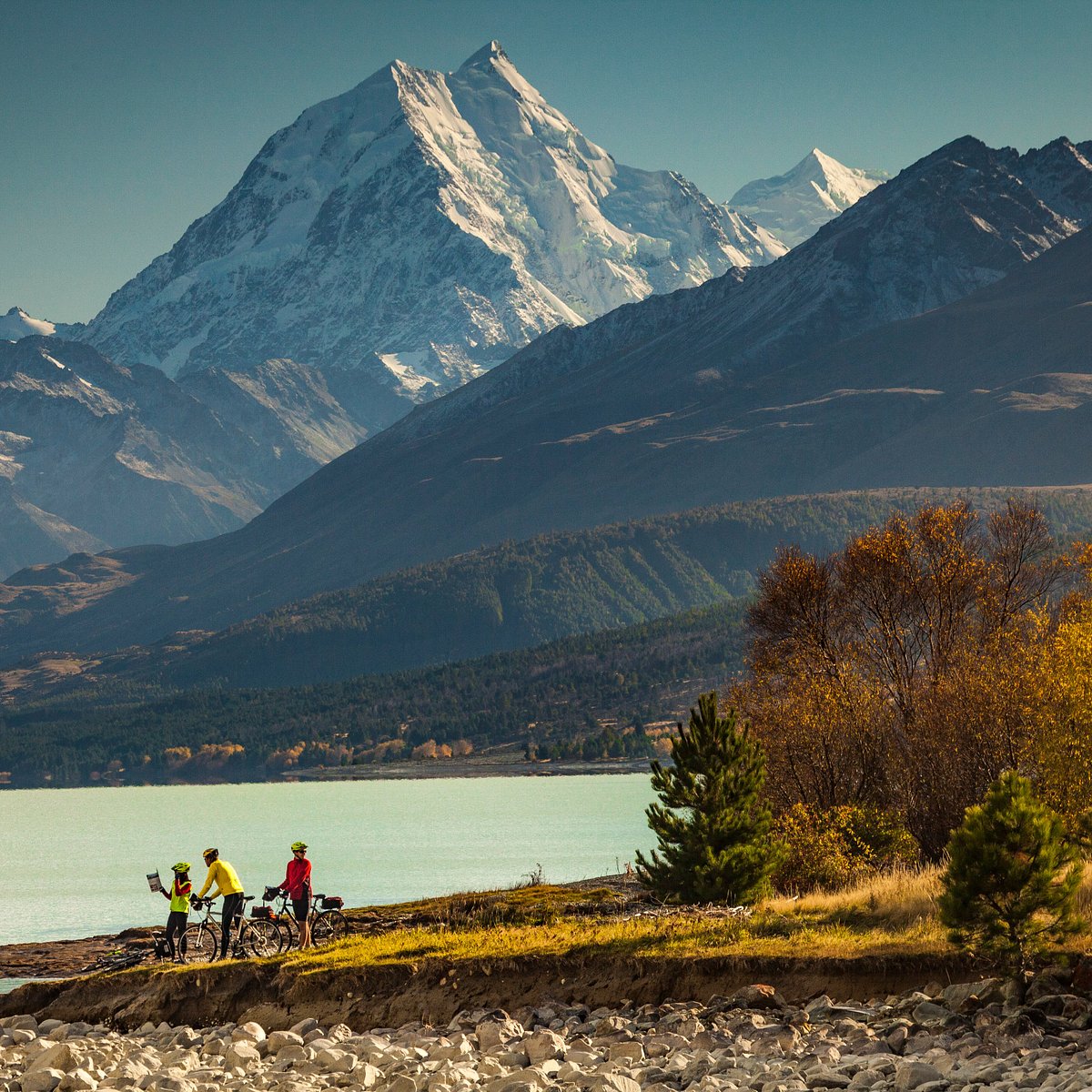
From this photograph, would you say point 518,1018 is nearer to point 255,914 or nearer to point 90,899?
point 255,914

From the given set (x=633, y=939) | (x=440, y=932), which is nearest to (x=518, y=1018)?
(x=633, y=939)

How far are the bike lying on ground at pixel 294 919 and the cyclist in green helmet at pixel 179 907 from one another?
181 centimetres

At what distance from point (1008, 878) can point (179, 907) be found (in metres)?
21.1

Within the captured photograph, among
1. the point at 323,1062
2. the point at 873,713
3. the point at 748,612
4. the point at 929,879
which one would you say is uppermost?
the point at 748,612

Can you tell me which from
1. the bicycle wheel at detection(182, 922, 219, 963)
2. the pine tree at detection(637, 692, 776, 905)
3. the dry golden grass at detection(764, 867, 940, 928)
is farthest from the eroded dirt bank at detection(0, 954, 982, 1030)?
the pine tree at detection(637, 692, 776, 905)

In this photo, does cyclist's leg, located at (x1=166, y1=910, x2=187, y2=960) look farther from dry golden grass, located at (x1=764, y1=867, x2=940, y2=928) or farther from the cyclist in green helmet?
dry golden grass, located at (x1=764, y1=867, x2=940, y2=928)

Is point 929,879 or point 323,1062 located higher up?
point 929,879

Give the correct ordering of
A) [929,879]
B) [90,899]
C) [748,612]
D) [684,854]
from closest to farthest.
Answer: [929,879], [684,854], [748,612], [90,899]

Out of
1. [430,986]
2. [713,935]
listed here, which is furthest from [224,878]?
[713,935]

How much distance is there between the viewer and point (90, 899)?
93.4 metres

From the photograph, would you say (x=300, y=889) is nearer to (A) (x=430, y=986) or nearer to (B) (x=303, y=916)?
(B) (x=303, y=916)

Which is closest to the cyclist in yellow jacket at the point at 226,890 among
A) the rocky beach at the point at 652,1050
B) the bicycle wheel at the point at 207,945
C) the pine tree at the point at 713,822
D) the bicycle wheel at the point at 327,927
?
the bicycle wheel at the point at 207,945

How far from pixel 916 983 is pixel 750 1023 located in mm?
3422

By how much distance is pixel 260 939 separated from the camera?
42375 millimetres
